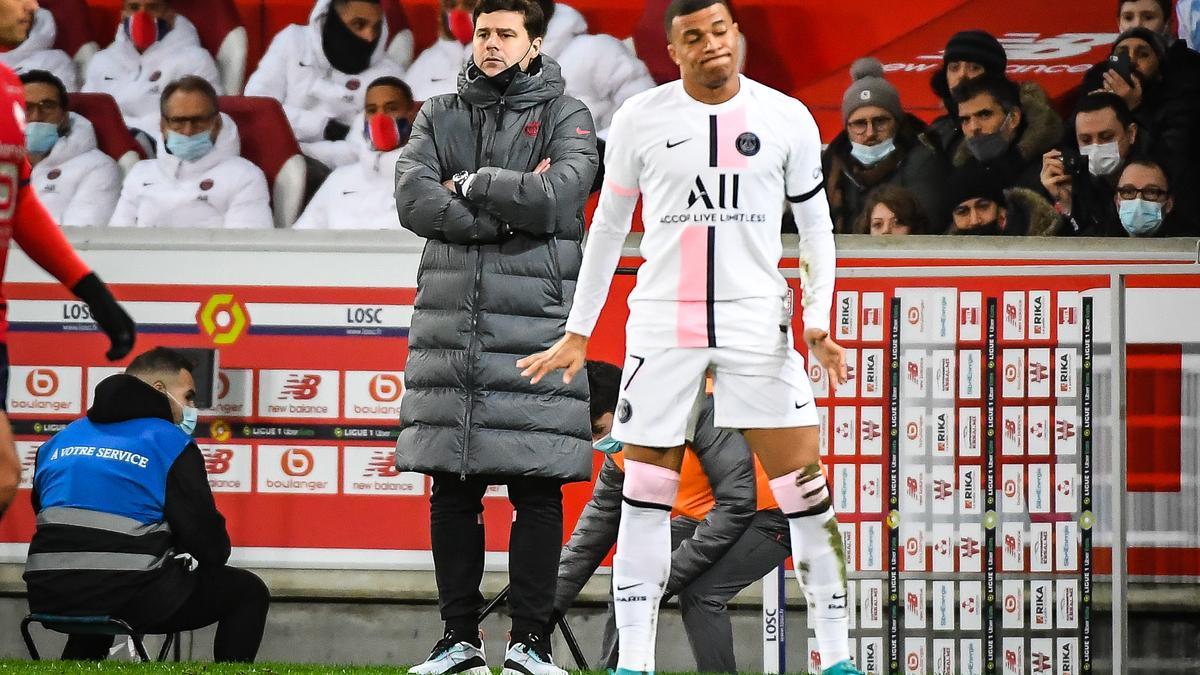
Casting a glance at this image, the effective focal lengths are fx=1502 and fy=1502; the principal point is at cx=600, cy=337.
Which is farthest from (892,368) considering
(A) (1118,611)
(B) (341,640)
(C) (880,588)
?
(B) (341,640)

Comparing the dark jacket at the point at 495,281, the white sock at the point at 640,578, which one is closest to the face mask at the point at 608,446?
the dark jacket at the point at 495,281

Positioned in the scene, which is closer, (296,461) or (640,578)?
(640,578)

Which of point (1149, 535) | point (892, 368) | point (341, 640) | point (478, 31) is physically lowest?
point (341, 640)

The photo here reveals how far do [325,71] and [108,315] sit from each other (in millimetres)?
2972

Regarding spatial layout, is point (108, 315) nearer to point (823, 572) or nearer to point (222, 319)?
point (823, 572)

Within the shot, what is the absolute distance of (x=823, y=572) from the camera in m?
3.35

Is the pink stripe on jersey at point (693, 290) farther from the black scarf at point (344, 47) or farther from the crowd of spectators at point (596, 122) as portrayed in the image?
the black scarf at point (344, 47)

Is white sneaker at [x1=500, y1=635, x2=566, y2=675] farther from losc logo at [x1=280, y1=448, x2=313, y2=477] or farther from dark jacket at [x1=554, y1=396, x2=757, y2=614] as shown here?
losc logo at [x1=280, y1=448, x2=313, y2=477]

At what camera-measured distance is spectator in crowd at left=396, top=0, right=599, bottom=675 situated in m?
4.04

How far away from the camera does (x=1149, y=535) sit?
5.73m

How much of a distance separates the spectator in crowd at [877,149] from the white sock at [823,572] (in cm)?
281

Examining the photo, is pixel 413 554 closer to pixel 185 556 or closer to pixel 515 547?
pixel 185 556

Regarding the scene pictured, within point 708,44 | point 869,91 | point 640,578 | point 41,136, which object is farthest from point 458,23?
point 640,578

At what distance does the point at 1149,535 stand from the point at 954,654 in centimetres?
101
